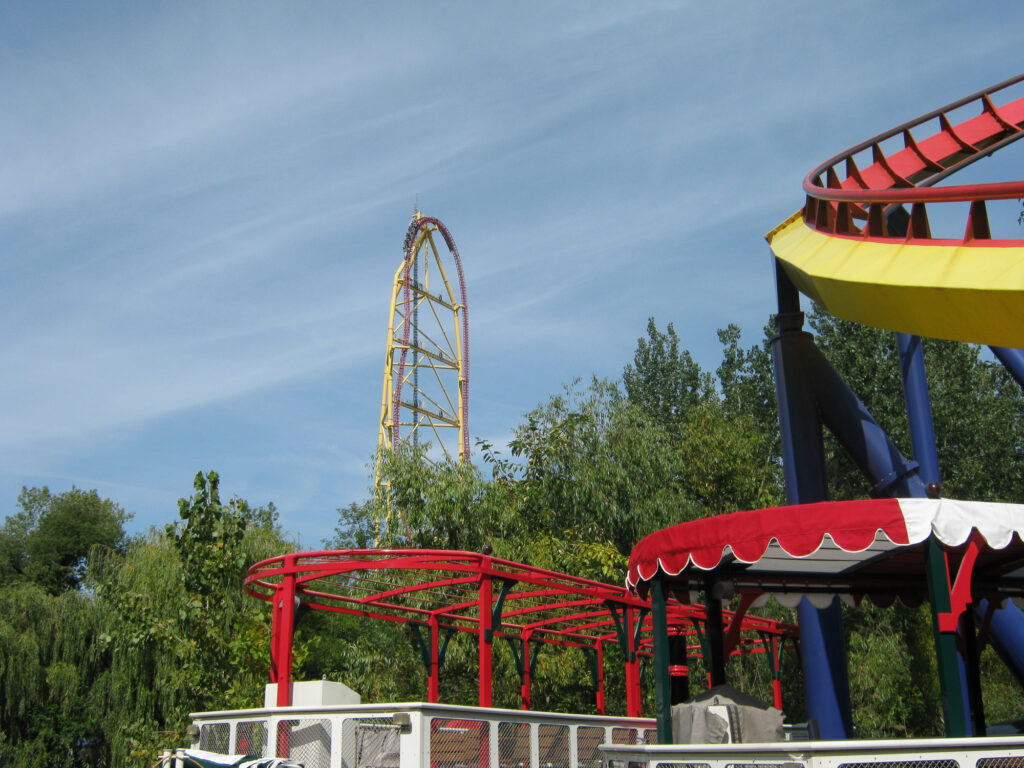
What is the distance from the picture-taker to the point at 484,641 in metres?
9.79

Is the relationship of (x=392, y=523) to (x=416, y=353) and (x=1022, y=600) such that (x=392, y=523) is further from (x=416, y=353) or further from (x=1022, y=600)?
(x=1022, y=600)

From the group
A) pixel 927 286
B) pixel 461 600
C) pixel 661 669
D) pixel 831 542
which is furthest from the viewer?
pixel 461 600

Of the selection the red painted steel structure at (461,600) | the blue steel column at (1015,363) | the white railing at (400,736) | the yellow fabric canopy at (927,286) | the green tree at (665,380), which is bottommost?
the white railing at (400,736)

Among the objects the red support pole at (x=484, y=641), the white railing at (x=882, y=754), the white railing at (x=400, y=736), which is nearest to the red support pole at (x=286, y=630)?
the white railing at (x=400, y=736)

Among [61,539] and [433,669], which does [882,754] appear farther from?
[61,539]

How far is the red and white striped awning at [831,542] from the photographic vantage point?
659cm

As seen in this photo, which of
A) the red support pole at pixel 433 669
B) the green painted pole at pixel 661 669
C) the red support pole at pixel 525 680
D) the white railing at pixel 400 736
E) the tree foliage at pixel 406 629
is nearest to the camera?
the green painted pole at pixel 661 669

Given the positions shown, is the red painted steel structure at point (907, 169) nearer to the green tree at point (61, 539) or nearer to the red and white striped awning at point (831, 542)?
the red and white striped awning at point (831, 542)

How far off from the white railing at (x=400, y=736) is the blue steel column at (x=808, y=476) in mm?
2868

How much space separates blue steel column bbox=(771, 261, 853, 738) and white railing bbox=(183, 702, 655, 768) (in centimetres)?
287

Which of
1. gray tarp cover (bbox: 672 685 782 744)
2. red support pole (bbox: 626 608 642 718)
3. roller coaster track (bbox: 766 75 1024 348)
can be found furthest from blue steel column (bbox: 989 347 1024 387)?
gray tarp cover (bbox: 672 685 782 744)

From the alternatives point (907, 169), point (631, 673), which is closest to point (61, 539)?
point (631, 673)

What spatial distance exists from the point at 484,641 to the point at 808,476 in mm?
4179

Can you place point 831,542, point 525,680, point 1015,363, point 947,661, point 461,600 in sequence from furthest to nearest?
point 461,600, point 525,680, point 1015,363, point 831,542, point 947,661
